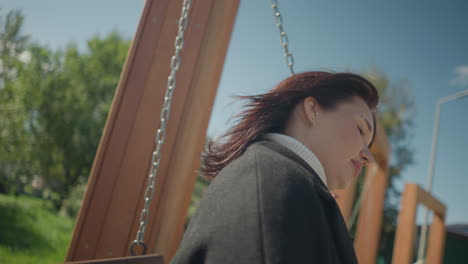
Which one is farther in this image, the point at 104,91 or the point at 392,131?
the point at 104,91

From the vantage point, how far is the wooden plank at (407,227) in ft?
9.88

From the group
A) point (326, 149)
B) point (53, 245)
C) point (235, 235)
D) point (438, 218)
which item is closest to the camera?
point (235, 235)

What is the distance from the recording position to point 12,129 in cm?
844

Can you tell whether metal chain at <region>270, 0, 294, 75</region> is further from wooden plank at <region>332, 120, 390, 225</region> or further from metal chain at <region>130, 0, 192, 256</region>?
wooden plank at <region>332, 120, 390, 225</region>

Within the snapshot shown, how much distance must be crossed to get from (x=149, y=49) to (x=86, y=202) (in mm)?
753

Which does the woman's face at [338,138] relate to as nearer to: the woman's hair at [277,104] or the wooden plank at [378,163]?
the woman's hair at [277,104]

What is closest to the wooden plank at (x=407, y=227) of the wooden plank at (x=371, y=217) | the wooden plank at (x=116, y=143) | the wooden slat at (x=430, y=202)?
the wooden slat at (x=430, y=202)

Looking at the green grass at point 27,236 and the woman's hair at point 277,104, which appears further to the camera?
the green grass at point 27,236

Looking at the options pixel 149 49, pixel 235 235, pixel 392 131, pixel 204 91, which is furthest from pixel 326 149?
pixel 392 131

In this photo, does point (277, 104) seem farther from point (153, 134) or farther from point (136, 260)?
point (136, 260)

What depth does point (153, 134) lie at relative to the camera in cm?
140

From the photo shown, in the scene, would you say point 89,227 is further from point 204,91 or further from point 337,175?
point 337,175

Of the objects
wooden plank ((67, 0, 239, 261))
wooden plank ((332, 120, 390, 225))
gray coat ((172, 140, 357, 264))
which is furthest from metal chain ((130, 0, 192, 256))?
wooden plank ((332, 120, 390, 225))

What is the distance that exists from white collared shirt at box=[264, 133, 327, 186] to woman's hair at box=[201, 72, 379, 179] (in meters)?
0.08
